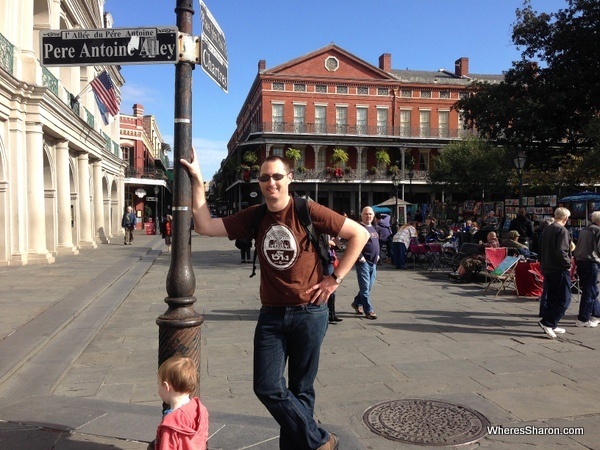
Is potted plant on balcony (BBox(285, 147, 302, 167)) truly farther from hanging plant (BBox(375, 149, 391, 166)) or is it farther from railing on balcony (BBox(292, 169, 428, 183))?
hanging plant (BBox(375, 149, 391, 166))

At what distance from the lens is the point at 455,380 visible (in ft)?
15.8

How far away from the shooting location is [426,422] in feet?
12.5

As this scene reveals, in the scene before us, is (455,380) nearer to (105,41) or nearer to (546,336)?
(546,336)

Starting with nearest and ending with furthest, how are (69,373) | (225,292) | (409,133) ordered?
(69,373), (225,292), (409,133)

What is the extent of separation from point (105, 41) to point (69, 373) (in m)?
3.45

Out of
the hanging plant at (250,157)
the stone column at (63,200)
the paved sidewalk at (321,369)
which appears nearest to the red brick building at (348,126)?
the hanging plant at (250,157)

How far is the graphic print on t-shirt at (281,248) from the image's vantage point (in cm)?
278

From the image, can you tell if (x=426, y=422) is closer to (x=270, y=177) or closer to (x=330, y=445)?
(x=330, y=445)

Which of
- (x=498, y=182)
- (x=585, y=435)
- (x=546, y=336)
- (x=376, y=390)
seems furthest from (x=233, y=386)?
(x=498, y=182)

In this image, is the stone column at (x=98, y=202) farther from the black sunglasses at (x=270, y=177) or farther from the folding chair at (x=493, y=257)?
the black sunglasses at (x=270, y=177)

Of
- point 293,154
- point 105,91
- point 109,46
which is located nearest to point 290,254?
point 109,46

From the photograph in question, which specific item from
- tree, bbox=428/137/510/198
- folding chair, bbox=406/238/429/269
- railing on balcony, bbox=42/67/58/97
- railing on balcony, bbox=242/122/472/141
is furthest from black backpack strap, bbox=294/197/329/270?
railing on balcony, bbox=242/122/472/141

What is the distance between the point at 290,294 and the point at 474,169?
3756 cm

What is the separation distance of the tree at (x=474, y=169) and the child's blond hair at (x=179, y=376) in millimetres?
35251
